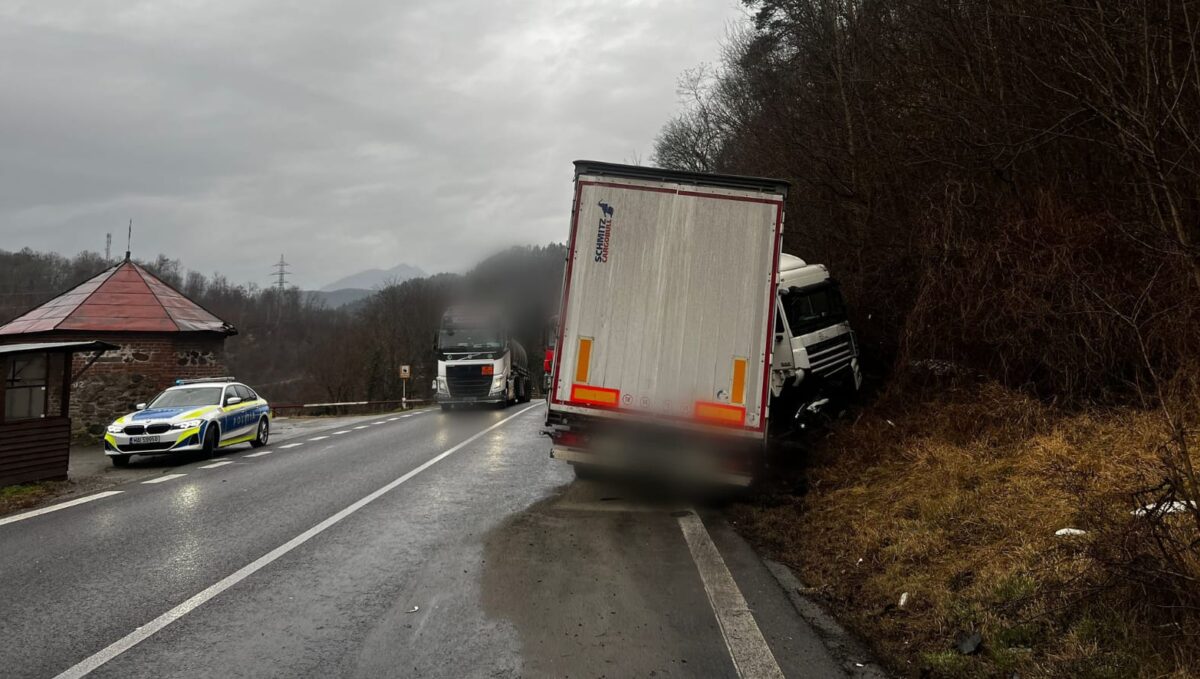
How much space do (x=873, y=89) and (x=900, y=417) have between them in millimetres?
7038

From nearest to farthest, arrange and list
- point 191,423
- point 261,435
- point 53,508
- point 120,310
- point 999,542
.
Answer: point 999,542 → point 53,508 → point 191,423 → point 261,435 → point 120,310

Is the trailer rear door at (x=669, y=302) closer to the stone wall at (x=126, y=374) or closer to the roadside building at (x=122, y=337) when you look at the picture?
the roadside building at (x=122, y=337)

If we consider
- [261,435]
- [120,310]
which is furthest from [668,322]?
[120,310]

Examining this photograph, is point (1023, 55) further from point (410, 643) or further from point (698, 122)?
point (698, 122)

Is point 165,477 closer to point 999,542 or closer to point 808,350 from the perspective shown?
point 808,350

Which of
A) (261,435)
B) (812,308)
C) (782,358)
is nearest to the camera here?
(782,358)

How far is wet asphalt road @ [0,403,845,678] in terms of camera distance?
405 centimetres

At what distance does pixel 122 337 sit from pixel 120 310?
100cm

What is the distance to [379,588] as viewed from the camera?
17.5 feet

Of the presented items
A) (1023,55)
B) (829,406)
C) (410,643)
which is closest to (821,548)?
(410,643)

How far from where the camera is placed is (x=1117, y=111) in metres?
7.36

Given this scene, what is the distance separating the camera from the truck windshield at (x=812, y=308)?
12031 millimetres

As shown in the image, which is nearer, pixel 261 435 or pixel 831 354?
pixel 831 354

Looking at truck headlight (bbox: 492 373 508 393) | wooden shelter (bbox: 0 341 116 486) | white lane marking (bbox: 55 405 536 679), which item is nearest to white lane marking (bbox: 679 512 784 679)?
white lane marking (bbox: 55 405 536 679)
